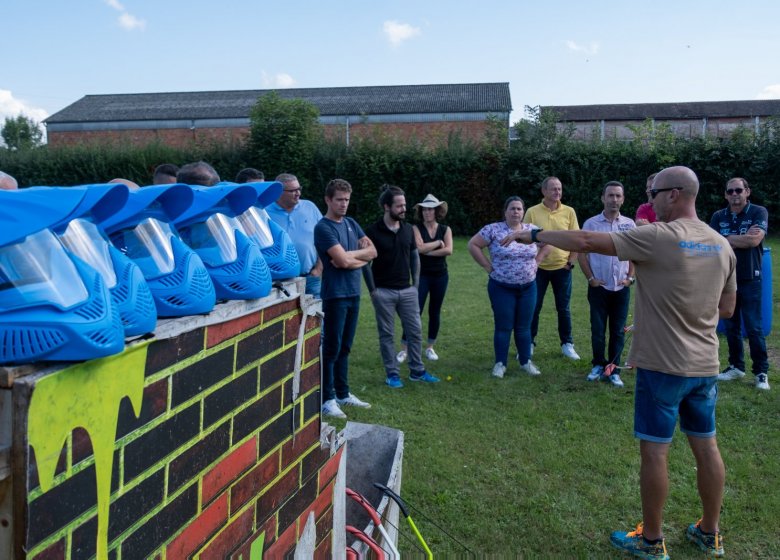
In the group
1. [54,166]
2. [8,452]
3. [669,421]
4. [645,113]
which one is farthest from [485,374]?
[645,113]

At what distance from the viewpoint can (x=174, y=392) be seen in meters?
1.55

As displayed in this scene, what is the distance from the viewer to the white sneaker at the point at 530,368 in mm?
7086

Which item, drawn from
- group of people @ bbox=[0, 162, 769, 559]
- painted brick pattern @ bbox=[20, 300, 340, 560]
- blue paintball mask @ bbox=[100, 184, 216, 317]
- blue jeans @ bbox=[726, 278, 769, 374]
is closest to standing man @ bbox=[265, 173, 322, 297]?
group of people @ bbox=[0, 162, 769, 559]

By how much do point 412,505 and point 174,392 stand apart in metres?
3.04

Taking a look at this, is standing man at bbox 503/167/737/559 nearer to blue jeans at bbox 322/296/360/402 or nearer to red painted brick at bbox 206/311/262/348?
red painted brick at bbox 206/311/262/348

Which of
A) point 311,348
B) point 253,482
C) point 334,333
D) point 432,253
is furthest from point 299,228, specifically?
point 253,482

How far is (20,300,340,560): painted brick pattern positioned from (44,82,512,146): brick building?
37168 millimetres

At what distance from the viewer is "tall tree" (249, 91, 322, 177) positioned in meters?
23.4

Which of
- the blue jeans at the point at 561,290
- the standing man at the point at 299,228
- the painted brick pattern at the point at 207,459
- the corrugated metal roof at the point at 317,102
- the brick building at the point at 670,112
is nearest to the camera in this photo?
the painted brick pattern at the point at 207,459

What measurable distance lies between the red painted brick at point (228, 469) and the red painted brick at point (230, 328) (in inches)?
13.0

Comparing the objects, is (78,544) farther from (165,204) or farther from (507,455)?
(507,455)

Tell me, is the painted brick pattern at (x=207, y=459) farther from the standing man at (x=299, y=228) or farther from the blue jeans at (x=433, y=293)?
the blue jeans at (x=433, y=293)

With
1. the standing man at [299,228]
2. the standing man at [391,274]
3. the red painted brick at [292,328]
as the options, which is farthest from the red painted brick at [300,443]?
the standing man at [391,274]

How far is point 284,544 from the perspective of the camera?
7.10 ft
